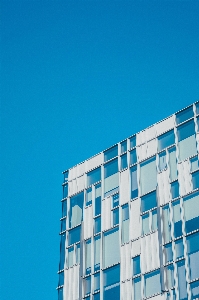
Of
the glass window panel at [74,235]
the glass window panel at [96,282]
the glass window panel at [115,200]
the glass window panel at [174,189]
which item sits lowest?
the glass window panel at [96,282]

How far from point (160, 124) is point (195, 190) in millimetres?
8540

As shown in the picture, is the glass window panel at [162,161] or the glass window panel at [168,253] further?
the glass window panel at [162,161]

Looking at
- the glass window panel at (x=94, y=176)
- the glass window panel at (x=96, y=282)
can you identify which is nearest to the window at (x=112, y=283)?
the glass window panel at (x=96, y=282)

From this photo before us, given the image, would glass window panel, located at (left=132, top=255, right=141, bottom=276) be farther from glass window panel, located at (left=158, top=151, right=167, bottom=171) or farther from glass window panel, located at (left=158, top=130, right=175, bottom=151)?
glass window panel, located at (left=158, top=130, right=175, bottom=151)

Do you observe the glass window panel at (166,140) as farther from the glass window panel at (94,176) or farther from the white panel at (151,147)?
the glass window panel at (94,176)

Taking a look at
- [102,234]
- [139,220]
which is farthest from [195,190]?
[102,234]

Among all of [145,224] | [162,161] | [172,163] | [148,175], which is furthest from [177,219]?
[162,161]

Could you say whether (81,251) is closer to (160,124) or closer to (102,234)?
(102,234)

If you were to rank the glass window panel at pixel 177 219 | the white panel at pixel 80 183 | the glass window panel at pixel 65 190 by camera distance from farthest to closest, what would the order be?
the glass window panel at pixel 65 190
the white panel at pixel 80 183
the glass window panel at pixel 177 219

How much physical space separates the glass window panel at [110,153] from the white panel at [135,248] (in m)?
9.86

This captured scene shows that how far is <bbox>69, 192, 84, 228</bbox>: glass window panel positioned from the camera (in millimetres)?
56562

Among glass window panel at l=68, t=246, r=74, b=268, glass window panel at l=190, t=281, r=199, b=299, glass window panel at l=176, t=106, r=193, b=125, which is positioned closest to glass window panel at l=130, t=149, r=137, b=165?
glass window panel at l=176, t=106, r=193, b=125

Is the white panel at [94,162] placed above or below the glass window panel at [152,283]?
above

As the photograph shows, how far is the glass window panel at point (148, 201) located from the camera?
51.4 metres
